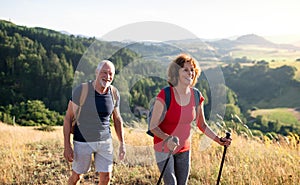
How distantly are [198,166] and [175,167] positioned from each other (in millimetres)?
1740

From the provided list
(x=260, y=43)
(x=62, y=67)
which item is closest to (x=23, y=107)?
(x=62, y=67)

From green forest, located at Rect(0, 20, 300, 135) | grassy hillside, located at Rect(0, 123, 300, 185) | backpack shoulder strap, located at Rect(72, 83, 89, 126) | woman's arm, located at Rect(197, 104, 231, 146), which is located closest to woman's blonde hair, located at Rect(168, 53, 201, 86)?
woman's arm, located at Rect(197, 104, 231, 146)

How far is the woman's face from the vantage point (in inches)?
126

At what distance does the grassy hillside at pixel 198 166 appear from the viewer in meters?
4.17

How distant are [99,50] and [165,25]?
47.3 inches

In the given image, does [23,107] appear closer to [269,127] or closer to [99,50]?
[269,127]

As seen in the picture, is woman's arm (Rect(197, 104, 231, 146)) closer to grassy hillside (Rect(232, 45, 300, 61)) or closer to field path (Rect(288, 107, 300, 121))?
field path (Rect(288, 107, 300, 121))

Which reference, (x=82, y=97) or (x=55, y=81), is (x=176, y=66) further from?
(x=55, y=81)

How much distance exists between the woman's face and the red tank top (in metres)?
0.14

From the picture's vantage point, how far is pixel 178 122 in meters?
3.17

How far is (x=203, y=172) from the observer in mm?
4738

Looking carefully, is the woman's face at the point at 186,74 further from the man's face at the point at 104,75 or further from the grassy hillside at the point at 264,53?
the grassy hillside at the point at 264,53

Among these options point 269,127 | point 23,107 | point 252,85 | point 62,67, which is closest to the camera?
point 23,107

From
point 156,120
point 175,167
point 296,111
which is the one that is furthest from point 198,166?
point 296,111
